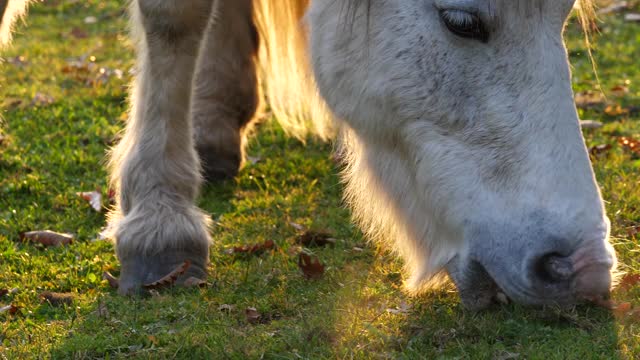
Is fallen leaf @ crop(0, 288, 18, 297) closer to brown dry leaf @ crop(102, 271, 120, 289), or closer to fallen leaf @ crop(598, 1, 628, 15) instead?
brown dry leaf @ crop(102, 271, 120, 289)

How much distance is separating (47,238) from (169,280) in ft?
3.25

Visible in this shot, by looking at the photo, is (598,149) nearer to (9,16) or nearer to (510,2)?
(510,2)

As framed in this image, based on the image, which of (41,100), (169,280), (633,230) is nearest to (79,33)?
(41,100)

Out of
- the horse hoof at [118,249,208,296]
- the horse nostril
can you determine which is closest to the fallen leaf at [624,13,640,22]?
the horse hoof at [118,249,208,296]

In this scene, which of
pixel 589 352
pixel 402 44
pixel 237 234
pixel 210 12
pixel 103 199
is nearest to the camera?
pixel 589 352

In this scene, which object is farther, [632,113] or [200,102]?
[632,113]

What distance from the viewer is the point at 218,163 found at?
234 inches

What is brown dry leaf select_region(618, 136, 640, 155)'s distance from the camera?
6.22 m

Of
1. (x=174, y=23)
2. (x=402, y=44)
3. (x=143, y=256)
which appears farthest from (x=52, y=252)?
(x=402, y=44)

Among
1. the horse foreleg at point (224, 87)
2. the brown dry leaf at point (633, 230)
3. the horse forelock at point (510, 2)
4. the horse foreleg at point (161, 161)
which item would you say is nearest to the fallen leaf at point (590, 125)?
the brown dry leaf at point (633, 230)

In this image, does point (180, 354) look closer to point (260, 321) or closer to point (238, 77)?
point (260, 321)

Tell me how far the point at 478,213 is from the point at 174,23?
1.82m

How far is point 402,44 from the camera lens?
3828 millimetres

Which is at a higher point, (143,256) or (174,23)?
(174,23)
